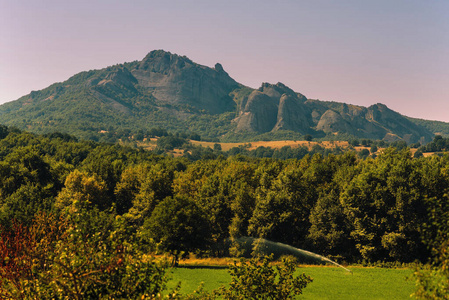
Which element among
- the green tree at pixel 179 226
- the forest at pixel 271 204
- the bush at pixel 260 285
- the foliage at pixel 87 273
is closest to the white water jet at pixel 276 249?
the forest at pixel 271 204

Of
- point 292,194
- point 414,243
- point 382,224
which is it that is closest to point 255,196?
point 292,194

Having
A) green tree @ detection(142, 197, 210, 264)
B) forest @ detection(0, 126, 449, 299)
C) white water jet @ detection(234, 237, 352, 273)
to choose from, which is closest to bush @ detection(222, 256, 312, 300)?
forest @ detection(0, 126, 449, 299)

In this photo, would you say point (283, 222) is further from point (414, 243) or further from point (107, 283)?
point (107, 283)

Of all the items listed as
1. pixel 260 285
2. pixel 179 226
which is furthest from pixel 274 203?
pixel 260 285

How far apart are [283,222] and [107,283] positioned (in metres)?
57.6

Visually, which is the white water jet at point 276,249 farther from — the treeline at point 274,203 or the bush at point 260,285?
the bush at point 260,285

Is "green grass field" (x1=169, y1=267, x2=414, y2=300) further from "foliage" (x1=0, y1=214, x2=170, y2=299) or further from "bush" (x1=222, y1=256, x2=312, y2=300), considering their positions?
"foliage" (x1=0, y1=214, x2=170, y2=299)

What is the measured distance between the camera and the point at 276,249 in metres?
65.4

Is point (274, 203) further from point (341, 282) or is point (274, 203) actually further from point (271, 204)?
point (341, 282)

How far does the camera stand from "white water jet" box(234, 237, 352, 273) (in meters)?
63.5

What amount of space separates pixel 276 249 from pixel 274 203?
29.1 feet

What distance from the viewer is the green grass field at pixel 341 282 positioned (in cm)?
4125

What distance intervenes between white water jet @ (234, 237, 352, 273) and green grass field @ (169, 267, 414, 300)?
22.7ft

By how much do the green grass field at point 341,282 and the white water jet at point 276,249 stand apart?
6.92 meters
